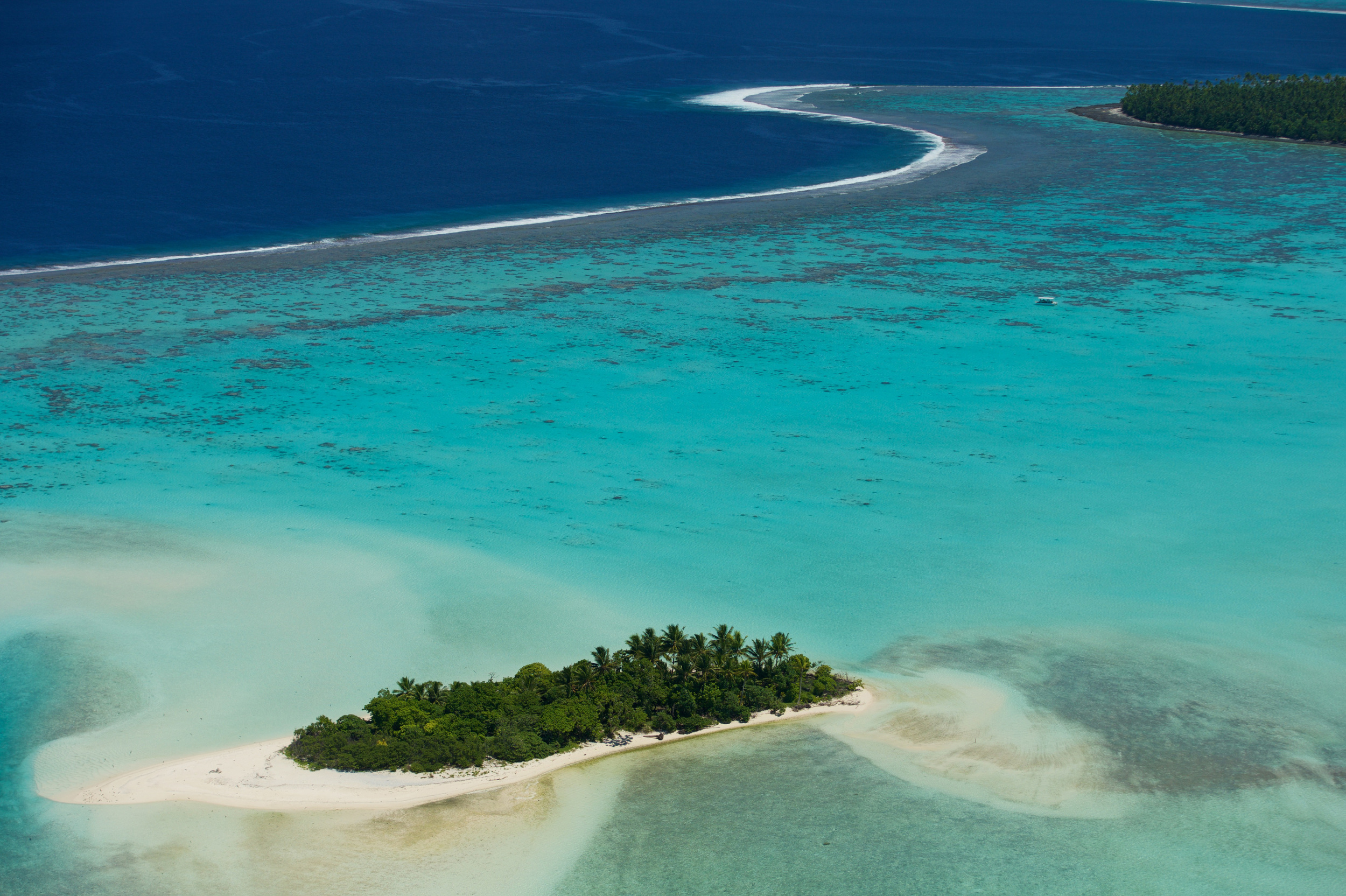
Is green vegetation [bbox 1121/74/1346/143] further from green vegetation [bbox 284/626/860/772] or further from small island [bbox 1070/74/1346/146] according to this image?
green vegetation [bbox 284/626/860/772]

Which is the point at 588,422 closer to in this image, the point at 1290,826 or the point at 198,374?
the point at 198,374

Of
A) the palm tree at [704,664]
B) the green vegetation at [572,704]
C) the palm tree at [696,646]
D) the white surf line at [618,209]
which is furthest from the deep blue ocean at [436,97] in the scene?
the palm tree at [704,664]

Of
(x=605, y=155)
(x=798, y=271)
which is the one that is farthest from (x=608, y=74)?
(x=798, y=271)

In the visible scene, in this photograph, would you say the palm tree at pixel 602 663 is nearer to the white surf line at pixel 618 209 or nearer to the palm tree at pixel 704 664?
the palm tree at pixel 704 664

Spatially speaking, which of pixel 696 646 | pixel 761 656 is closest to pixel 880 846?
pixel 761 656

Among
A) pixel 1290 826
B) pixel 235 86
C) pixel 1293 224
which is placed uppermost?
pixel 235 86
